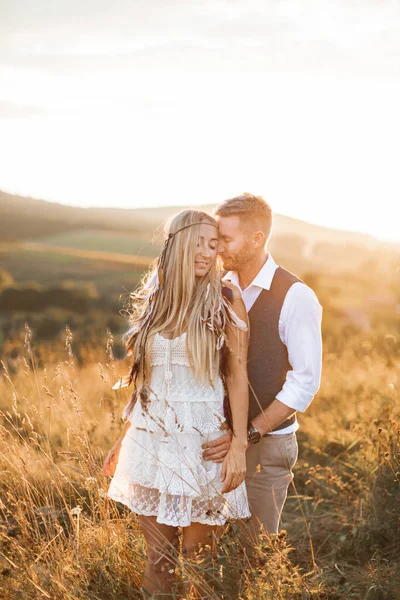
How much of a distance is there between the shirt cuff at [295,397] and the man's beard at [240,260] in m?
0.70

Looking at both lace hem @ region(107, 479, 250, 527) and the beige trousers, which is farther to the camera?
the beige trousers

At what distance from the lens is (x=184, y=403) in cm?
257

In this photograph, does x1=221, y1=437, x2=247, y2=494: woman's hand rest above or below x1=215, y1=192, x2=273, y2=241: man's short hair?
below

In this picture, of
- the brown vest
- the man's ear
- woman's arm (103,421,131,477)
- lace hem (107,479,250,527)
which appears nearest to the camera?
lace hem (107,479,250,527)

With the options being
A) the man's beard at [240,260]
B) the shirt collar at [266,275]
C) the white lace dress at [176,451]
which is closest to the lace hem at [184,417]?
the white lace dress at [176,451]

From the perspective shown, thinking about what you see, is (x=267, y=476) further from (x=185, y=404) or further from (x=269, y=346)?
(x=185, y=404)

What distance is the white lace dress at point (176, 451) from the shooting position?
2520 mm

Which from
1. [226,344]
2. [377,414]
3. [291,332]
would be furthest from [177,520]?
[377,414]

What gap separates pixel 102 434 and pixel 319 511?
71.3 inches

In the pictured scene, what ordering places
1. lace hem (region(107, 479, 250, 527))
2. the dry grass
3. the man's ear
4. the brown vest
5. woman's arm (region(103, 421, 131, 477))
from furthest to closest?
the man's ear < the brown vest < woman's arm (region(103, 421, 131, 477)) < the dry grass < lace hem (region(107, 479, 250, 527))

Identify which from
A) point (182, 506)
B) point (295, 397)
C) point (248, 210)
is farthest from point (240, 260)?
point (182, 506)

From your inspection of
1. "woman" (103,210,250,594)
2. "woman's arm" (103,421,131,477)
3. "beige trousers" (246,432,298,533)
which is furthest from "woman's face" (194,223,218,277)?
"beige trousers" (246,432,298,533)

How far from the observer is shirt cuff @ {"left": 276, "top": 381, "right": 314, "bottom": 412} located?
2.88 m

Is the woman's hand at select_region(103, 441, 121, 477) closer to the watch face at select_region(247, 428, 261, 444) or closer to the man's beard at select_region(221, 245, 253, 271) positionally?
the watch face at select_region(247, 428, 261, 444)
